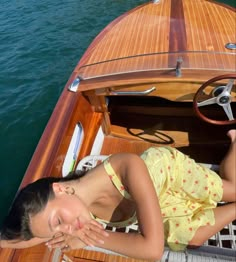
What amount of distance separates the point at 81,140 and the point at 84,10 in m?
5.42

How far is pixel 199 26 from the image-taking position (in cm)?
302

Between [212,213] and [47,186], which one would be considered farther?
[212,213]

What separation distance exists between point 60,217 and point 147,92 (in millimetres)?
1307

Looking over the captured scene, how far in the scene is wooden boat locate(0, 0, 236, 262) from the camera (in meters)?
2.34

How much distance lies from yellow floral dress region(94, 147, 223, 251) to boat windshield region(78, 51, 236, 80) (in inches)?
30.4

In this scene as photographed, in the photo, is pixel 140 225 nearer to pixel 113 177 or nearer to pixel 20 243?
pixel 113 177

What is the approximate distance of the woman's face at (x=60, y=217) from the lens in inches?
56.9

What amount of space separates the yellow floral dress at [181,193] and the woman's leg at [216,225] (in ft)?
0.08

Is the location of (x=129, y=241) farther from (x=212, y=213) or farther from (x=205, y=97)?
(x=205, y=97)

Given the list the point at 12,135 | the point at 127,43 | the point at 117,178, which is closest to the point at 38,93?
the point at 12,135

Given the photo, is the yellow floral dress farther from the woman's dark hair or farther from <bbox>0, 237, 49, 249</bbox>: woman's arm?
the woman's dark hair

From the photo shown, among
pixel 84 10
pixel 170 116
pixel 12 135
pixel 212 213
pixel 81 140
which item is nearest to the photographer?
pixel 212 213

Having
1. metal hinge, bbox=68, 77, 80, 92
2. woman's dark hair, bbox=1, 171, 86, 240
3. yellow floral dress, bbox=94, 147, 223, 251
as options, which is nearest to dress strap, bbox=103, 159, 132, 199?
yellow floral dress, bbox=94, 147, 223, 251

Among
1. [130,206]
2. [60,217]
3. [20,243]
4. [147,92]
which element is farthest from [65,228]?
[147,92]
